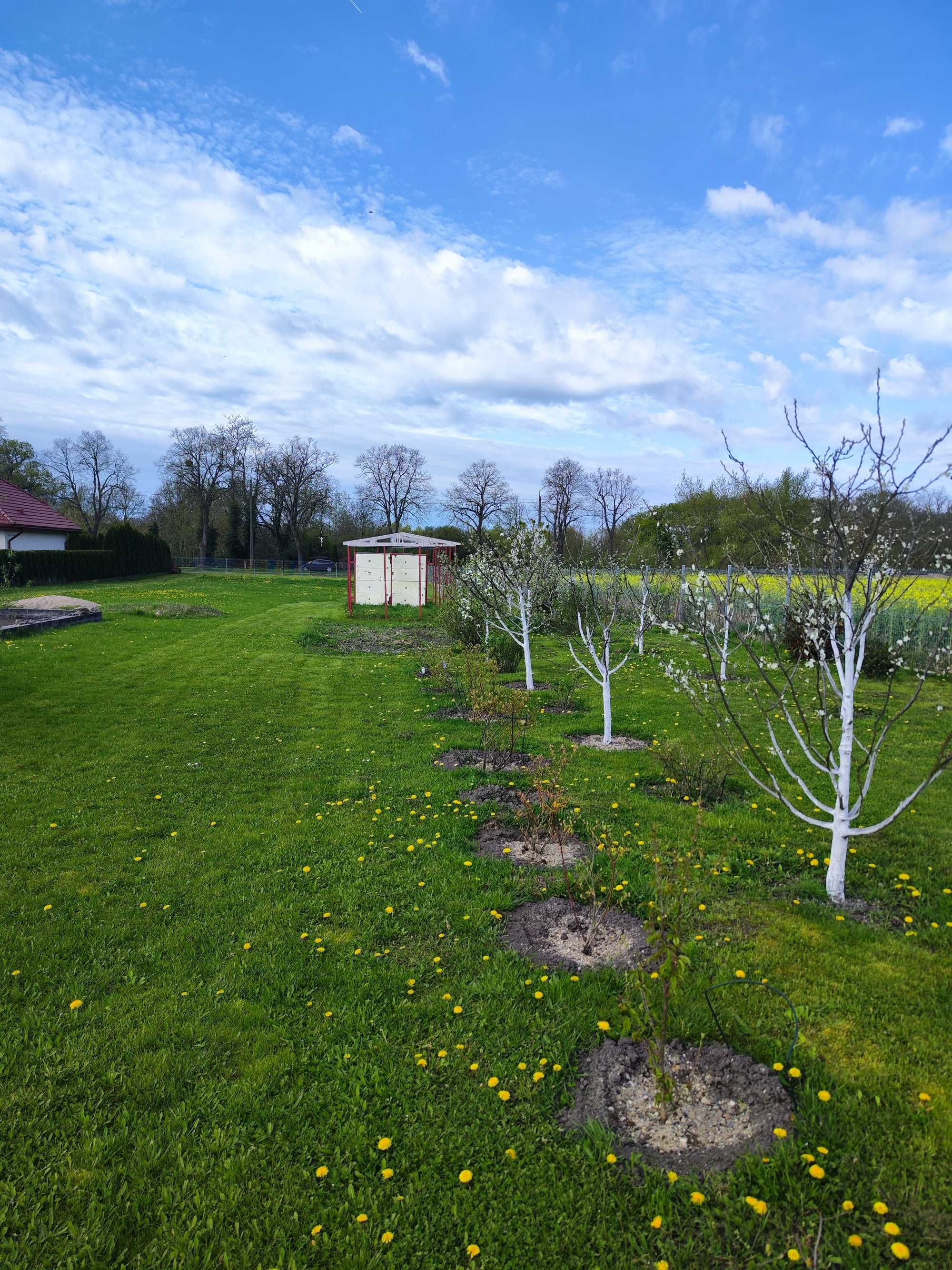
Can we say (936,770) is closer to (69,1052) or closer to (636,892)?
(636,892)

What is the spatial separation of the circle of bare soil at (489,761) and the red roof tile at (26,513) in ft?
102

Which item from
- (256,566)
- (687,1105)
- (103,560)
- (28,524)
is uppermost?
(28,524)

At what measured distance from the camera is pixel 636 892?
4430mm

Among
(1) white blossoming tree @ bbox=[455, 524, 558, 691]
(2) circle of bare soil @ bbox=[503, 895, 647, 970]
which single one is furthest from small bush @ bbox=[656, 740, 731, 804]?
(1) white blossoming tree @ bbox=[455, 524, 558, 691]

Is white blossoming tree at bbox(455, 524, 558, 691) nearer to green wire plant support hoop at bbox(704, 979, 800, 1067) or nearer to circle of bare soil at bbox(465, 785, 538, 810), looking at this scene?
circle of bare soil at bbox(465, 785, 538, 810)

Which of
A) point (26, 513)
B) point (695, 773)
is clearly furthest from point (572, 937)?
point (26, 513)

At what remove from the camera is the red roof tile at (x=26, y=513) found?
1213 inches

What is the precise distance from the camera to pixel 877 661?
41.5 ft

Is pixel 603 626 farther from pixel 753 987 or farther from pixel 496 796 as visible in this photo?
pixel 753 987

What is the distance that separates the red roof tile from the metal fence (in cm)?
1462

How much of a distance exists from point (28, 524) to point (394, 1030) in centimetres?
3584

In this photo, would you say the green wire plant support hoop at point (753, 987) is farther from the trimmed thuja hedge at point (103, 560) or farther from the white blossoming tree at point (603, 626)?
the trimmed thuja hedge at point (103, 560)

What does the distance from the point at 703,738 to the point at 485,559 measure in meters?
5.88

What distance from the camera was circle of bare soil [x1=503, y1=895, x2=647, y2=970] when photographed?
3.78 meters
